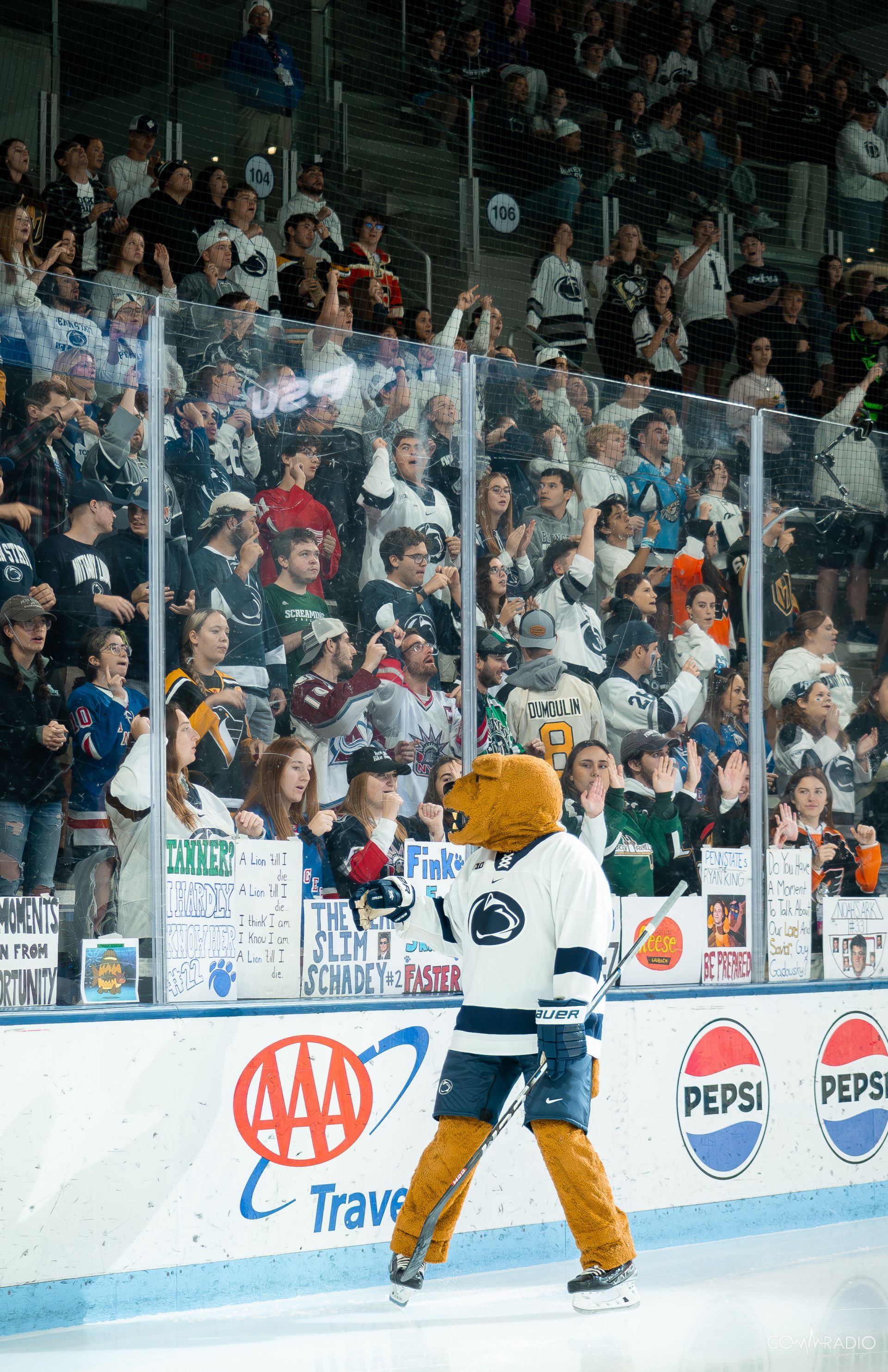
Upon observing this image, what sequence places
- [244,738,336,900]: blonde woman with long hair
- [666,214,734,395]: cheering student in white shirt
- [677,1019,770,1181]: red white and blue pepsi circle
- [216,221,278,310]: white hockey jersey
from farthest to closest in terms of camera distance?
[666,214,734,395]: cheering student in white shirt, [216,221,278,310]: white hockey jersey, [677,1019,770,1181]: red white and blue pepsi circle, [244,738,336,900]: blonde woman with long hair

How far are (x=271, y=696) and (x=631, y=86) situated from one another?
6205mm

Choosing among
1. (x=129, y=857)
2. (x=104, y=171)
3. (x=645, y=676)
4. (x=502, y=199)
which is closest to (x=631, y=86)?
(x=502, y=199)

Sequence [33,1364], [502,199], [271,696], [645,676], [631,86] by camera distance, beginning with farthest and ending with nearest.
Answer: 1. [631,86]
2. [502,199]
3. [645,676]
4. [271,696]
5. [33,1364]

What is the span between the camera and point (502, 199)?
25.1 feet

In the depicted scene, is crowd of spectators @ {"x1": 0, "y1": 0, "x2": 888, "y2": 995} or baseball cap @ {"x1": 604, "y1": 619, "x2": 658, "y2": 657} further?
baseball cap @ {"x1": 604, "y1": 619, "x2": 658, "y2": 657}

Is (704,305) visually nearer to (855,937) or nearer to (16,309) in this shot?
(855,937)

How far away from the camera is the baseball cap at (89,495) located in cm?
355

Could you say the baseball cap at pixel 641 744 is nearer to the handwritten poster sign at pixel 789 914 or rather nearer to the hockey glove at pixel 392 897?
the handwritten poster sign at pixel 789 914

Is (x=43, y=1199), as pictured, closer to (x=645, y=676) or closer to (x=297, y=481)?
(x=297, y=481)

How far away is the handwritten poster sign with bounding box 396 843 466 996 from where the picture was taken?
402cm

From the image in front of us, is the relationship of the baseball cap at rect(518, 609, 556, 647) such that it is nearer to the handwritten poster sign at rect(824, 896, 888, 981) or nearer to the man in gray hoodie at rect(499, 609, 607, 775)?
the man in gray hoodie at rect(499, 609, 607, 775)

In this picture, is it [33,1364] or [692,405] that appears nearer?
[33,1364]

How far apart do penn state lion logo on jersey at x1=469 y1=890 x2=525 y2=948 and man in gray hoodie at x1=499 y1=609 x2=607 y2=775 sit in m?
0.80

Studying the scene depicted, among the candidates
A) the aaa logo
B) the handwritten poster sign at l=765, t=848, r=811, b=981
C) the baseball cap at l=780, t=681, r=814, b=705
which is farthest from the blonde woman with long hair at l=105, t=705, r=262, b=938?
the baseball cap at l=780, t=681, r=814, b=705
